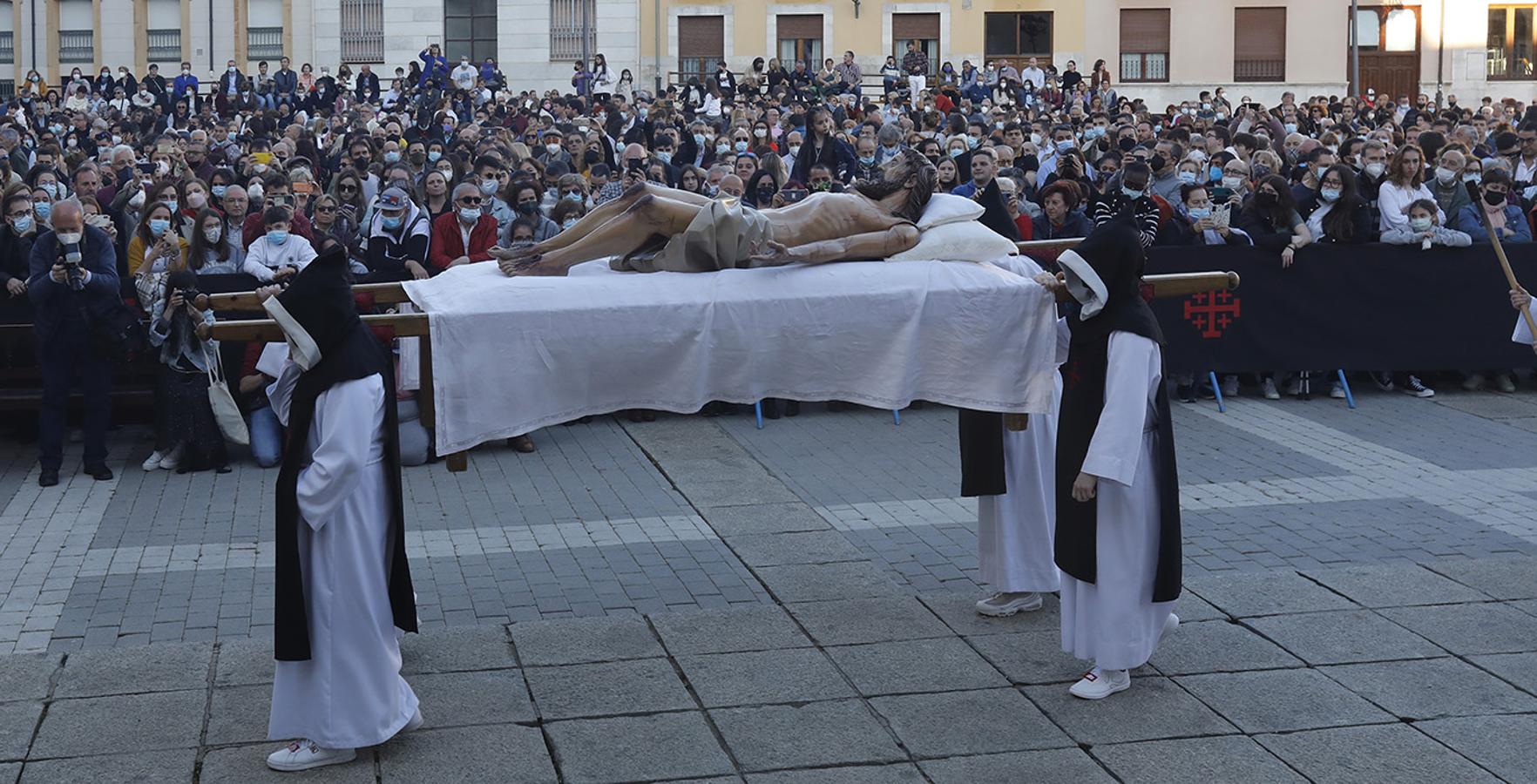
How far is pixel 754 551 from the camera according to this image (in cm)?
887

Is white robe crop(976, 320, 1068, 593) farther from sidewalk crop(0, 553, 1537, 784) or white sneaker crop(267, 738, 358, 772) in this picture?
white sneaker crop(267, 738, 358, 772)

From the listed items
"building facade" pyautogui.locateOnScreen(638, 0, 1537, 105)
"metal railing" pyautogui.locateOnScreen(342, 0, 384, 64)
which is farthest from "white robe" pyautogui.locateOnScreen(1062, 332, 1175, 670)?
"metal railing" pyautogui.locateOnScreen(342, 0, 384, 64)

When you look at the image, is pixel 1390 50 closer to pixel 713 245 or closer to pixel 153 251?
pixel 153 251

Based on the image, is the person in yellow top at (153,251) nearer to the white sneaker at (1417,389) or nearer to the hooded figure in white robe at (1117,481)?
the hooded figure in white robe at (1117,481)

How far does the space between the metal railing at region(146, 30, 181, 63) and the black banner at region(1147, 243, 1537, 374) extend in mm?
37878

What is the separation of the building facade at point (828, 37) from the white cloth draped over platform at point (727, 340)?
125 ft

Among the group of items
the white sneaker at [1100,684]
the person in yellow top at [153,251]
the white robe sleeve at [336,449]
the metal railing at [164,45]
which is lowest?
the white sneaker at [1100,684]

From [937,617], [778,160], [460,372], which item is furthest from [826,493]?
[778,160]

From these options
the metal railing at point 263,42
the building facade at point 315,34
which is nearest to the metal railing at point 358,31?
the building facade at point 315,34

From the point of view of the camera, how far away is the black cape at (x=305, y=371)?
593cm

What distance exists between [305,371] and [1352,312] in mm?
9555

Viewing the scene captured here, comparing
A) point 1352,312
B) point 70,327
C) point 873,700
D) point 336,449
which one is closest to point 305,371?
point 336,449

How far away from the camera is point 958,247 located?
276 inches

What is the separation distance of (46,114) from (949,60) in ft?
80.2
